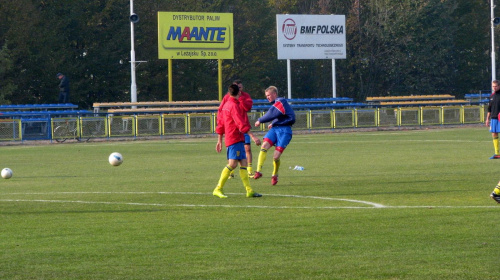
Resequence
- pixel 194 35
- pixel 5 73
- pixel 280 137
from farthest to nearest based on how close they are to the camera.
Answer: pixel 5 73 < pixel 194 35 < pixel 280 137

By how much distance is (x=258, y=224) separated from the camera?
1043 centimetres

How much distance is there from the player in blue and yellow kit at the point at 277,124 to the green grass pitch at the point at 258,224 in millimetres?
639

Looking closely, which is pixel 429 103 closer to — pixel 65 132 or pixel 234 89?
pixel 65 132

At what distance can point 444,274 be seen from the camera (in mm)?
7184

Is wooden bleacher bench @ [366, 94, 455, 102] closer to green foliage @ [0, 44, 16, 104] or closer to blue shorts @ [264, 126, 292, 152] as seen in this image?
green foliage @ [0, 44, 16, 104]

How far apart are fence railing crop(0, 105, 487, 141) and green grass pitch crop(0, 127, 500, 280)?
1841 centimetres

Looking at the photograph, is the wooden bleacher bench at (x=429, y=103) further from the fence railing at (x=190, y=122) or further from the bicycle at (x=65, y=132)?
the bicycle at (x=65, y=132)

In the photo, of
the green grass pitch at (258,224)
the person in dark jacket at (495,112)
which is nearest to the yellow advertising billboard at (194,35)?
the person in dark jacket at (495,112)

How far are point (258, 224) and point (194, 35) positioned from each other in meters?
37.8

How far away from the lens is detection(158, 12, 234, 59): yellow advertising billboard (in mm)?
46688

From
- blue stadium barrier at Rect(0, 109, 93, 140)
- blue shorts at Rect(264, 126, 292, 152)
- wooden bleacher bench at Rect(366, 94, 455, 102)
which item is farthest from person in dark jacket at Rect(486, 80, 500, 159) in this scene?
wooden bleacher bench at Rect(366, 94, 455, 102)

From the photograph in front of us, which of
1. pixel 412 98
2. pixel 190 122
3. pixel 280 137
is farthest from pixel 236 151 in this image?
pixel 412 98

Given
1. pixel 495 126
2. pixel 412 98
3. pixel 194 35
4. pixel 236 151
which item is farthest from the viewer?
pixel 412 98

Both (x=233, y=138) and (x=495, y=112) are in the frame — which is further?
(x=495, y=112)
